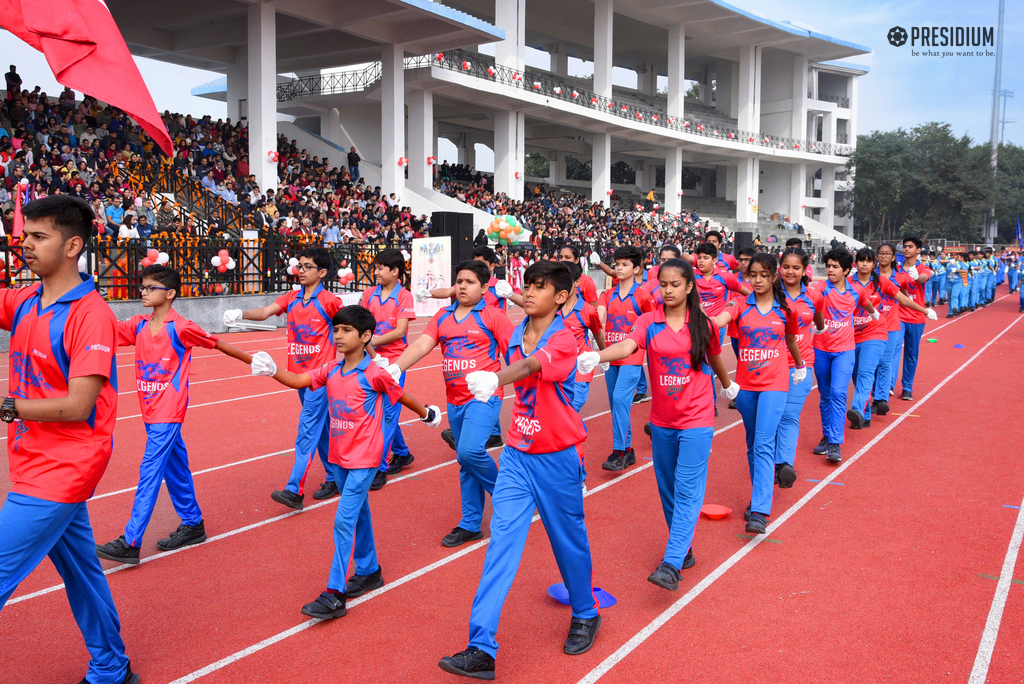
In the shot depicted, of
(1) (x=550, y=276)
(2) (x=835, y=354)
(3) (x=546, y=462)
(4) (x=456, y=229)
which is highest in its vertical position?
(4) (x=456, y=229)

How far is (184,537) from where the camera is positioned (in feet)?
18.1

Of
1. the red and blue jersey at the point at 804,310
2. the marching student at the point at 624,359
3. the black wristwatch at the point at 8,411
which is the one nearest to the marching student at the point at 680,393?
the red and blue jersey at the point at 804,310

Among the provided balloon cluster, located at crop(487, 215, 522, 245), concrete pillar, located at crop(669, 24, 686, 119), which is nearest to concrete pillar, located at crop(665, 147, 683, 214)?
concrete pillar, located at crop(669, 24, 686, 119)

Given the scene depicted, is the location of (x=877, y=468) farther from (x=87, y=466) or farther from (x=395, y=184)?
(x=395, y=184)

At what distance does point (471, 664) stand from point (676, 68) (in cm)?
4873

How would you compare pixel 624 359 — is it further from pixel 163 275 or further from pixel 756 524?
pixel 163 275

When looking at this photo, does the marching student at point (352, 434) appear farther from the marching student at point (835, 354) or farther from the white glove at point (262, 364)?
the marching student at point (835, 354)

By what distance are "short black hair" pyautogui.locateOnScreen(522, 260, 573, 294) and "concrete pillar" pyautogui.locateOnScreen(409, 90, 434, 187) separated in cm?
2980

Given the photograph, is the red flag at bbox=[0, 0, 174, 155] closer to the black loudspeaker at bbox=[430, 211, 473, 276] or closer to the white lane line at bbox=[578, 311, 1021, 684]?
the white lane line at bbox=[578, 311, 1021, 684]

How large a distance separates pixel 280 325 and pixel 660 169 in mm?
50465

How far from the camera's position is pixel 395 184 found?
99.7 ft

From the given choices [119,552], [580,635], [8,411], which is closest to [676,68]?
[119,552]

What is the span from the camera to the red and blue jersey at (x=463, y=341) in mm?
5855

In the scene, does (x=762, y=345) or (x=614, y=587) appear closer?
(x=614, y=587)
